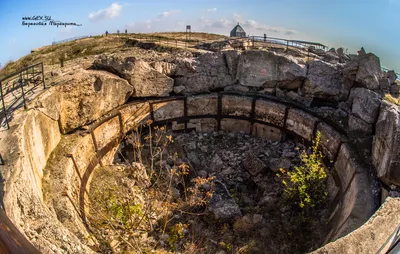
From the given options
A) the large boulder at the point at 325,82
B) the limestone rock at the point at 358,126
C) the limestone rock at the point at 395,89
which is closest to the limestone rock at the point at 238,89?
the large boulder at the point at 325,82

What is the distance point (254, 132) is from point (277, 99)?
1507 mm

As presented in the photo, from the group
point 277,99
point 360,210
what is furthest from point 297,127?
point 360,210

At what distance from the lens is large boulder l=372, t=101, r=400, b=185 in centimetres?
623

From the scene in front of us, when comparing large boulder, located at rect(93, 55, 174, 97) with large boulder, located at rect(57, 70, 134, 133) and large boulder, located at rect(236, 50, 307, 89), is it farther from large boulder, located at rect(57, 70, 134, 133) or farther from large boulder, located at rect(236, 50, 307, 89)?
large boulder, located at rect(236, 50, 307, 89)

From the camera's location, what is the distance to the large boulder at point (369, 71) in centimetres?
866

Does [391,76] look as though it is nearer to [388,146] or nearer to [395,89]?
[395,89]

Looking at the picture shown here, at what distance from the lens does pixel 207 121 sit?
1152 cm

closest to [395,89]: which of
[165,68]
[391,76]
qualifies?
[391,76]

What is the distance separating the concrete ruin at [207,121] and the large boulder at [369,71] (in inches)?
1.2

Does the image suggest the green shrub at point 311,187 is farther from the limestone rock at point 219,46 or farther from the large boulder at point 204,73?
the limestone rock at point 219,46

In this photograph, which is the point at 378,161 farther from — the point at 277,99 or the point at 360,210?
the point at 277,99

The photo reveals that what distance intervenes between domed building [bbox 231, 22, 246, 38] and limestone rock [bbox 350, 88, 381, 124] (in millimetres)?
10384

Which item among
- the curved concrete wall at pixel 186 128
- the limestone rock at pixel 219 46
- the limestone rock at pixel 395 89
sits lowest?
the curved concrete wall at pixel 186 128

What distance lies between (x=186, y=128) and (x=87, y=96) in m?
3.84
